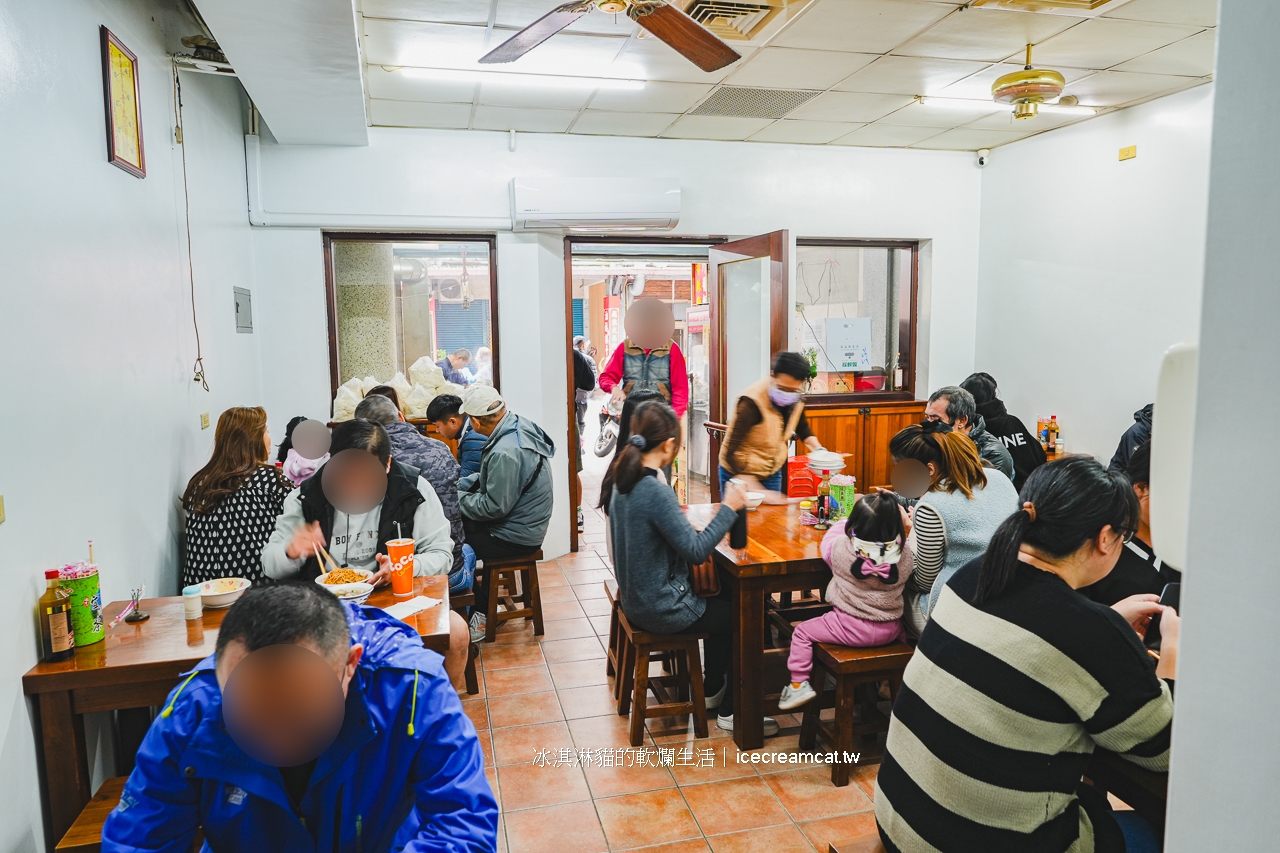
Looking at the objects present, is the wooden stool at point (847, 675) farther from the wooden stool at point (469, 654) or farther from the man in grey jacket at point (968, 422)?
the man in grey jacket at point (968, 422)

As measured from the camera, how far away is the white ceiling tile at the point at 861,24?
11.3ft

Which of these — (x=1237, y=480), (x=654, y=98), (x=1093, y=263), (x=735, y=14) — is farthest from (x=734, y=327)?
(x=1237, y=480)

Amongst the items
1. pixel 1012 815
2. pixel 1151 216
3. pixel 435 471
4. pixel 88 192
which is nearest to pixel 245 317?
pixel 435 471

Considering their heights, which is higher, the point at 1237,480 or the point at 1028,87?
the point at 1028,87

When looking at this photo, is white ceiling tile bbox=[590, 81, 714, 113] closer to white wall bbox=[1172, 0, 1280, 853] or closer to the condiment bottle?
the condiment bottle

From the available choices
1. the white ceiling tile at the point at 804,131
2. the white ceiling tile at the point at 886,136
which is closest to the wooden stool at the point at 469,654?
the white ceiling tile at the point at 804,131

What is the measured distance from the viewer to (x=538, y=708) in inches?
137

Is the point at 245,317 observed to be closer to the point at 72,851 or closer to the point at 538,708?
the point at 538,708

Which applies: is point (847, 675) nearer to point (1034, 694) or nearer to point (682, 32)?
point (1034, 694)

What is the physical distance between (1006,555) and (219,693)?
150 cm

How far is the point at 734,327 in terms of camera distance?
605cm

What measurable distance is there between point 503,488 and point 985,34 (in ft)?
10.7

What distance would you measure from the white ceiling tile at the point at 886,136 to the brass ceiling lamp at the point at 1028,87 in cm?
136

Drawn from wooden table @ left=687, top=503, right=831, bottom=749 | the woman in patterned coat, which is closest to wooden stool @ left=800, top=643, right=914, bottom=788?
wooden table @ left=687, top=503, right=831, bottom=749
